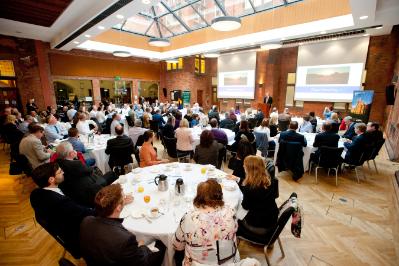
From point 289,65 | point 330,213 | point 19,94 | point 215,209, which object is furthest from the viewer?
point 289,65

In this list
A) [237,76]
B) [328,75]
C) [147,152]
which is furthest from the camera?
[237,76]

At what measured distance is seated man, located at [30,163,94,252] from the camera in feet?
6.14

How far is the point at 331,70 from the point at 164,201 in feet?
34.6

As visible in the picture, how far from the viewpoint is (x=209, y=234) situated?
142 centimetres

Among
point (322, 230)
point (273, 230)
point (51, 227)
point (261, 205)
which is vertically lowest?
point (322, 230)

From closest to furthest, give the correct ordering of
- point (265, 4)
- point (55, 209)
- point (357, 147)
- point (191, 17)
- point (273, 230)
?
point (55, 209) → point (273, 230) → point (357, 147) → point (265, 4) → point (191, 17)

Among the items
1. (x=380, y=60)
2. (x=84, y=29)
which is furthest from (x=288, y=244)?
(x=380, y=60)

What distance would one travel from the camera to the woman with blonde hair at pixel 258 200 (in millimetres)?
2117

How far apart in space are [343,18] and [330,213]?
6877 mm

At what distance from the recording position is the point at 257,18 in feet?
29.3

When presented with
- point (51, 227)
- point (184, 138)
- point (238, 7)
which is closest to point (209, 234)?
point (51, 227)

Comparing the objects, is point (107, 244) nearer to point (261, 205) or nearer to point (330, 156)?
point (261, 205)

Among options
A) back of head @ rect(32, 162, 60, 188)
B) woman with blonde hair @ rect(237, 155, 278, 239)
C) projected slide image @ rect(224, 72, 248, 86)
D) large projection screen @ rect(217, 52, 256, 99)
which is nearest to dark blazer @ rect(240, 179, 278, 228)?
woman with blonde hair @ rect(237, 155, 278, 239)

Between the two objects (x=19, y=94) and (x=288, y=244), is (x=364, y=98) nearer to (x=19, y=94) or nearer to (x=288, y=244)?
(x=288, y=244)
